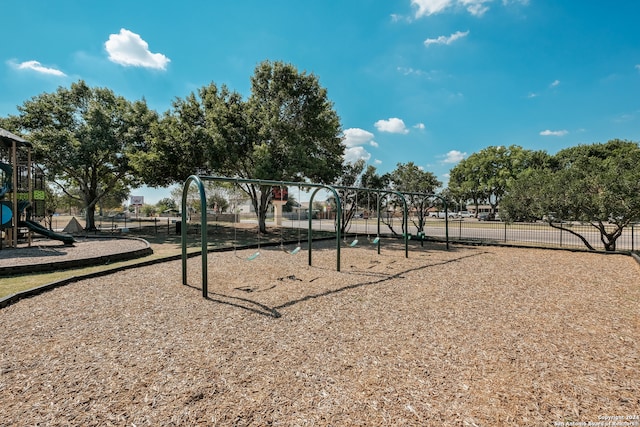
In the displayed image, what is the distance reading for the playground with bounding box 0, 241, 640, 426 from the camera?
259 cm

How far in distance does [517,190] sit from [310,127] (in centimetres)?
1039

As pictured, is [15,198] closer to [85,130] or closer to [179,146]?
[179,146]

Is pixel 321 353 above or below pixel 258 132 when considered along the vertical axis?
below

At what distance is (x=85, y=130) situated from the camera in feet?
65.5

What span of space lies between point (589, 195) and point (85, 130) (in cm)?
2642

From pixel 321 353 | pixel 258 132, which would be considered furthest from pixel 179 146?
pixel 321 353

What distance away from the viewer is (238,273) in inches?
317

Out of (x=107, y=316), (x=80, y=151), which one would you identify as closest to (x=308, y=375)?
(x=107, y=316)

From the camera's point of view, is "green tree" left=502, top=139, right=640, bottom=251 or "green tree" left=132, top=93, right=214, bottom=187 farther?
"green tree" left=132, top=93, right=214, bottom=187

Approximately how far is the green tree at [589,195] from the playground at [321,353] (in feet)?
16.3

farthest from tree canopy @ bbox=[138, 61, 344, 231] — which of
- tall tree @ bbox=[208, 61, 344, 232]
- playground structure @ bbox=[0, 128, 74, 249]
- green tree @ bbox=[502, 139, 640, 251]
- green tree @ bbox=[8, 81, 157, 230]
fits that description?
green tree @ bbox=[502, 139, 640, 251]

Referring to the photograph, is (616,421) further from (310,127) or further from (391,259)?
(310,127)

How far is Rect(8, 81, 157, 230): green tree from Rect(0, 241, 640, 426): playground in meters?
16.7

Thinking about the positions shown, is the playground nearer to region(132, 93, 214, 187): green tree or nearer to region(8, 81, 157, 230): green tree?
region(132, 93, 214, 187): green tree
